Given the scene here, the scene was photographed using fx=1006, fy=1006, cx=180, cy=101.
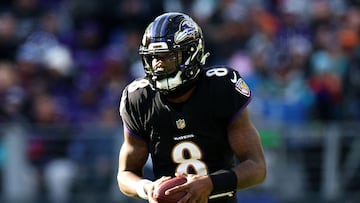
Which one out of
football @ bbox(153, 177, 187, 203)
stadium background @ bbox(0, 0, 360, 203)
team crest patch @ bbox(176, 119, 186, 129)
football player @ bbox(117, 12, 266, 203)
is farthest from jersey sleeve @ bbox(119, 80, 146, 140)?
stadium background @ bbox(0, 0, 360, 203)

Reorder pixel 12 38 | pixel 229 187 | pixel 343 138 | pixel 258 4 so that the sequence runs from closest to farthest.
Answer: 1. pixel 229 187
2. pixel 343 138
3. pixel 12 38
4. pixel 258 4

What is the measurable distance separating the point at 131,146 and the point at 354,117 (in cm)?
680

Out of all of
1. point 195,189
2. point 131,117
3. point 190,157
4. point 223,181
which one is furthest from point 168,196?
point 131,117

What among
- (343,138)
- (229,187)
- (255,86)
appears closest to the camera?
(229,187)

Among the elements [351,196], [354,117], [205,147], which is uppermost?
[205,147]

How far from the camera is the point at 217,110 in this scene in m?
5.77

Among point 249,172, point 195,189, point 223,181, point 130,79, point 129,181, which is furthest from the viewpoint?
point 130,79

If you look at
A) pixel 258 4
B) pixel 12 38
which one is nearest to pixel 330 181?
pixel 258 4

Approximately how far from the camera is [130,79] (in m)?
13.0

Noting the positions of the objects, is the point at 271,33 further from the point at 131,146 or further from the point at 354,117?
the point at 131,146

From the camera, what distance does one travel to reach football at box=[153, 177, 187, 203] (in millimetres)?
5328

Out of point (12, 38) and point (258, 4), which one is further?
point (258, 4)

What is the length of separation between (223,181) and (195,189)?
240 mm

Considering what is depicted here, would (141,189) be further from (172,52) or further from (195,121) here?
(172,52)
